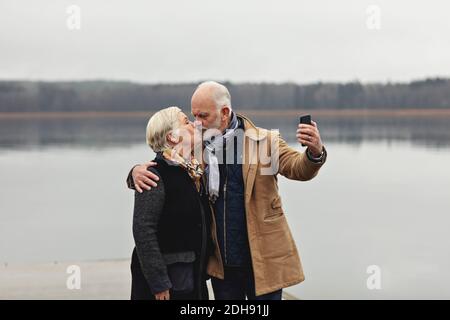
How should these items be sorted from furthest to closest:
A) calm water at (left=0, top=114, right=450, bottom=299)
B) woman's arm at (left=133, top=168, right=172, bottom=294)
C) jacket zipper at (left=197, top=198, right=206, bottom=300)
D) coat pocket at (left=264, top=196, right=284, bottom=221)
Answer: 1. calm water at (left=0, top=114, right=450, bottom=299)
2. coat pocket at (left=264, top=196, right=284, bottom=221)
3. jacket zipper at (left=197, top=198, right=206, bottom=300)
4. woman's arm at (left=133, top=168, right=172, bottom=294)

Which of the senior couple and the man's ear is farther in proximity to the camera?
the man's ear

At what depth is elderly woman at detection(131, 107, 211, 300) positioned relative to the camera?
263cm

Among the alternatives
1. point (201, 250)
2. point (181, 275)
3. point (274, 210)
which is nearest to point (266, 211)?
point (274, 210)

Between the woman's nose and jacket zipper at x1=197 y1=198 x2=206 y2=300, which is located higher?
the woman's nose

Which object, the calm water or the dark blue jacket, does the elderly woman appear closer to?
the dark blue jacket

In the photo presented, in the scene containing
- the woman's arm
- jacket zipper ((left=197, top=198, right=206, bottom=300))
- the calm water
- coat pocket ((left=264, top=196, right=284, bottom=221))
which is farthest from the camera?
the calm water

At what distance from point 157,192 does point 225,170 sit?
339mm

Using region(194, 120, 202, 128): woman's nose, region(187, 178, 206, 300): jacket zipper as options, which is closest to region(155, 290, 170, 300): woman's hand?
region(187, 178, 206, 300): jacket zipper

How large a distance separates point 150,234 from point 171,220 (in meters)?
0.10


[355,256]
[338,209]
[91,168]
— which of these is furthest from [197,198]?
[91,168]

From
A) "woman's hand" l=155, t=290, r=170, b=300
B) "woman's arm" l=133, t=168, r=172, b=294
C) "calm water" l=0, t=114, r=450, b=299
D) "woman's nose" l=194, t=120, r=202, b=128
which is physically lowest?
"calm water" l=0, t=114, r=450, b=299

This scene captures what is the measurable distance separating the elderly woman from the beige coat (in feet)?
0.52

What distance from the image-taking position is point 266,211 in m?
2.84
